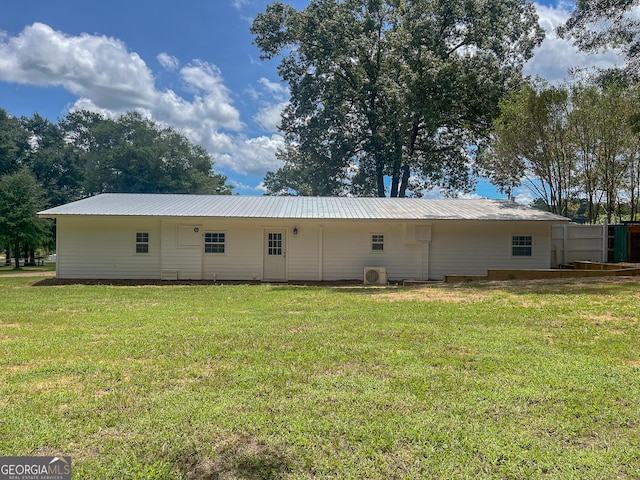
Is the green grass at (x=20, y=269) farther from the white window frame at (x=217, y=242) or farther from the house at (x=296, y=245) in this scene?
the white window frame at (x=217, y=242)

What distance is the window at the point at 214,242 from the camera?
14.0m

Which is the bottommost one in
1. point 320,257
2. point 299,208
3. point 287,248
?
point 320,257

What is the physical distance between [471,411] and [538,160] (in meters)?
16.6

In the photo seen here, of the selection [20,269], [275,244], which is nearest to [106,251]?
[275,244]

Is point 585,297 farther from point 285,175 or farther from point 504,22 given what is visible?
point 285,175

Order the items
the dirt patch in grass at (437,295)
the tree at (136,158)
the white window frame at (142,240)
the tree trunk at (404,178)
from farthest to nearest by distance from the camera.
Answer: the tree at (136,158), the tree trunk at (404,178), the white window frame at (142,240), the dirt patch in grass at (437,295)

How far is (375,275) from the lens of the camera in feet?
44.6

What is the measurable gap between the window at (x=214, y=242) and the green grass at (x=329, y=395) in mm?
7208

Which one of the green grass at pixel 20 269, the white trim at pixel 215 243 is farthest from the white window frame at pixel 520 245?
the green grass at pixel 20 269

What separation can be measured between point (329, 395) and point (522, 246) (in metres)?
13.3

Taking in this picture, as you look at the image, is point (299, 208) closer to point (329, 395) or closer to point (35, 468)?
point (329, 395)

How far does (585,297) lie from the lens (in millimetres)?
8016

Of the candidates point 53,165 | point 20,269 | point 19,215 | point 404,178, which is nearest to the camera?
point 19,215

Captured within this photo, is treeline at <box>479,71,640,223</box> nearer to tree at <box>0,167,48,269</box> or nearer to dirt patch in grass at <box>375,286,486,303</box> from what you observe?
dirt patch in grass at <box>375,286,486,303</box>
